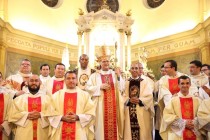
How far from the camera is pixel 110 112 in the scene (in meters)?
6.28

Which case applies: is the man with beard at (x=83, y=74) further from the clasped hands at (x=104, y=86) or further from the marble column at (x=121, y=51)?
the marble column at (x=121, y=51)

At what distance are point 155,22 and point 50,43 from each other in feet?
17.9

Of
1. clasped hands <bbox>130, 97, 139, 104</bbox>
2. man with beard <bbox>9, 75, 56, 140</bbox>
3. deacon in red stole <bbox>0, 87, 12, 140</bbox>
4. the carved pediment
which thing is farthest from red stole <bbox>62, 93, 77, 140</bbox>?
the carved pediment

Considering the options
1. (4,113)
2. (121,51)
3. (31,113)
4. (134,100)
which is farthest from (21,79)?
(121,51)

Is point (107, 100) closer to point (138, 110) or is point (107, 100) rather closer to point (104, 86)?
point (104, 86)

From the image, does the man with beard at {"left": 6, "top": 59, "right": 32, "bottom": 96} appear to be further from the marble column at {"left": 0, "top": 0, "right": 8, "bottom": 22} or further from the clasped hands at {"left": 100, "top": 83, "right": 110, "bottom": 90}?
the marble column at {"left": 0, "top": 0, "right": 8, "bottom": 22}

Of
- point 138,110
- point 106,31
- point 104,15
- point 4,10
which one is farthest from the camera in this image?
point 106,31

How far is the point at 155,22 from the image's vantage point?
15.8m

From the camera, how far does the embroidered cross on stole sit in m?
6.31

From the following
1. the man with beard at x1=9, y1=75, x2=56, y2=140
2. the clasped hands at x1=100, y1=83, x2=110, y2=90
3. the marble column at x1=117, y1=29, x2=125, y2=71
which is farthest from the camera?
the marble column at x1=117, y1=29, x2=125, y2=71

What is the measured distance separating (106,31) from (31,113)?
33.1 ft

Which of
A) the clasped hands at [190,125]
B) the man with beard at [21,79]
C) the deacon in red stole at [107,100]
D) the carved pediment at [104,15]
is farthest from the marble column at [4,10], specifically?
the clasped hands at [190,125]

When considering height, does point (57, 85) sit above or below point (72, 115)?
above

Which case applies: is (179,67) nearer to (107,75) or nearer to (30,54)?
(30,54)
